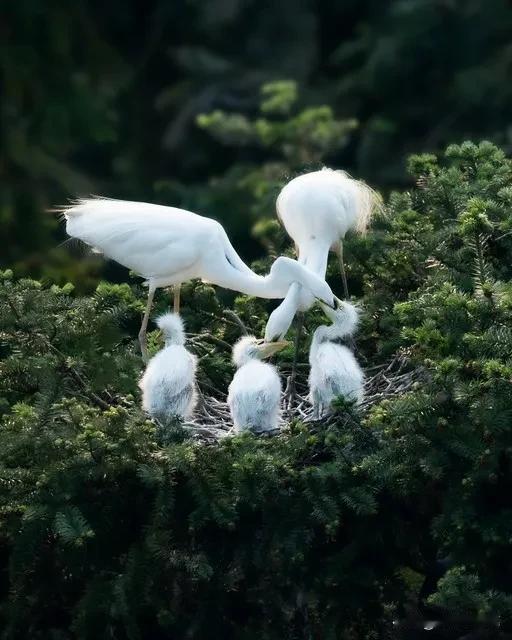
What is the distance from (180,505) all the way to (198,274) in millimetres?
1705

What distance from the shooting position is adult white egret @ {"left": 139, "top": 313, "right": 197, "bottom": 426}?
641cm

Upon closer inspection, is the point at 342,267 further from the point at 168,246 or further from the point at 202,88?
the point at 202,88

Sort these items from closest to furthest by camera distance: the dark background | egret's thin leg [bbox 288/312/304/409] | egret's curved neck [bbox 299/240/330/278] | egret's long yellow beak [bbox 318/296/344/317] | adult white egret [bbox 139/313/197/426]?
Result: adult white egret [bbox 139/313/197/426], egret's long yellow beak [bbox 318/296/344/317], egret's thin leg [bbox 288/312/304/409], egret's curved neck [bbox 299/240/330/278], the dark background

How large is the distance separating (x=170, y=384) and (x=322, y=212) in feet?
4.88

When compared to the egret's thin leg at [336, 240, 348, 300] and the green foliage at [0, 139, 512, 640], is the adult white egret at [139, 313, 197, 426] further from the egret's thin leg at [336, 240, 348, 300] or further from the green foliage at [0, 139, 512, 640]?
the egret's thin leg at [336, 240, 348, 300]

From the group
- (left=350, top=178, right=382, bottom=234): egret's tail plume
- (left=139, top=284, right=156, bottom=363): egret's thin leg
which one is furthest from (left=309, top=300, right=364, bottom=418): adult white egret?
(left=350, top=178, right=382, bottom=234): egret's tail plume

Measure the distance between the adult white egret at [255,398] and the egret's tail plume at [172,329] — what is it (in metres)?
0.30

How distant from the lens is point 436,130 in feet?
41.6

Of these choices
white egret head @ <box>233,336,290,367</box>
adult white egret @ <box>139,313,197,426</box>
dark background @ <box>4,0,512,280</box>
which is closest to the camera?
adult white egret @ <box>139,313,197,426</box>

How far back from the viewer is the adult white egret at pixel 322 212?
7598mm

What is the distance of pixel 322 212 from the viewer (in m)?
7.64

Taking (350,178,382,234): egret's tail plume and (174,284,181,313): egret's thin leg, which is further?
(350,178,382,234): egret's tail plume

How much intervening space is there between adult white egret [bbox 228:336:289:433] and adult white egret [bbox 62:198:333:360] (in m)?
0.77

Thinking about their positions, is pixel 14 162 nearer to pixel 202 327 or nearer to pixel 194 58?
pixel 194 58
